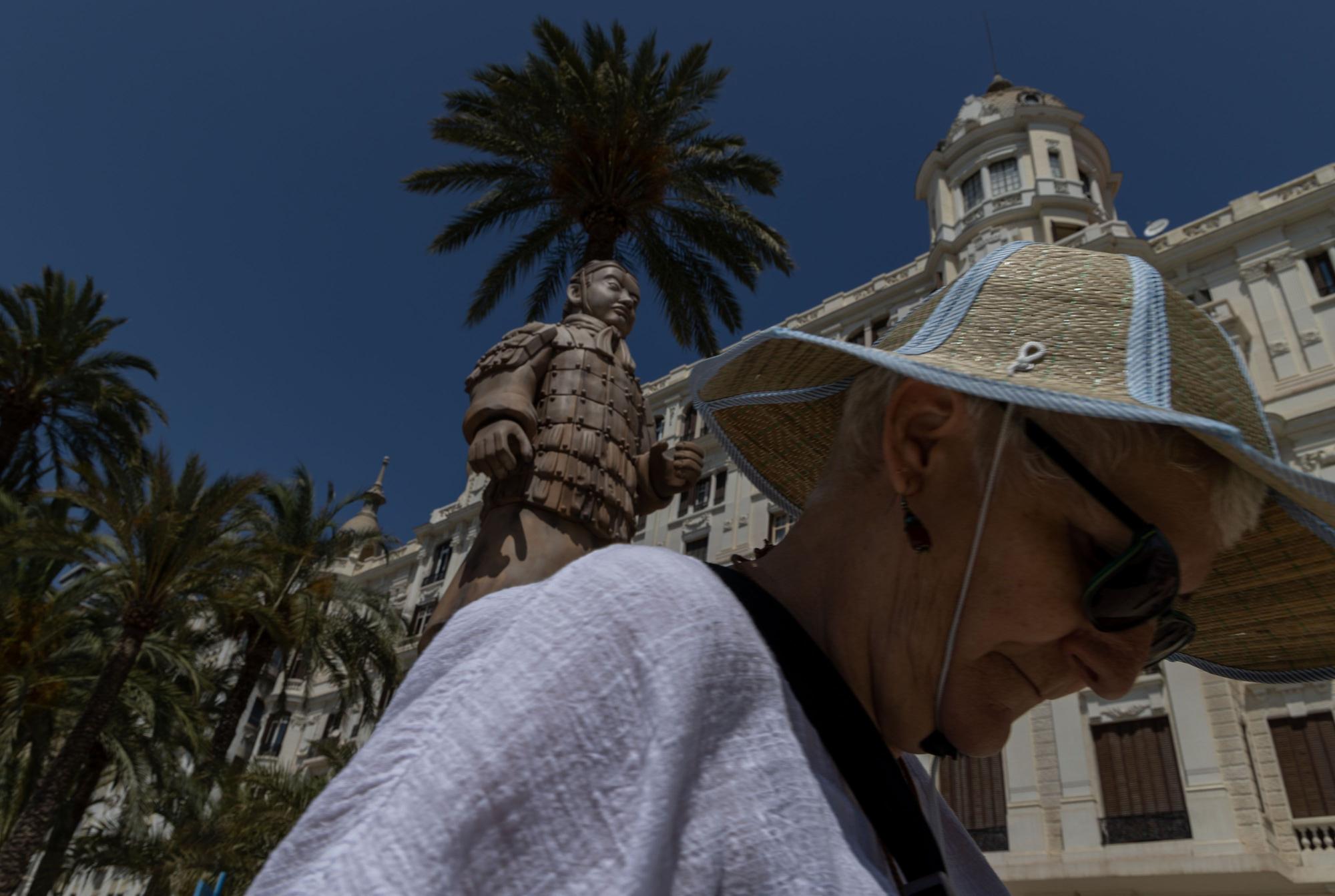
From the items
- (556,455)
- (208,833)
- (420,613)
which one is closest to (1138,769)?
(556,455)

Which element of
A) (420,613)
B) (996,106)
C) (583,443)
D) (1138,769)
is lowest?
(583,443)

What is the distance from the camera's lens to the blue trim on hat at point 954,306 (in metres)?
1.37

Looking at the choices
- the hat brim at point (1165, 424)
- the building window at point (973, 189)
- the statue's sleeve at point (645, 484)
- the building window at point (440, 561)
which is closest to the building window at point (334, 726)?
the building window at point (440, 561)

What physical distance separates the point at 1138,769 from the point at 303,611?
1675 centimetres

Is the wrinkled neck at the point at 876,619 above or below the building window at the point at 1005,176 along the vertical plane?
below

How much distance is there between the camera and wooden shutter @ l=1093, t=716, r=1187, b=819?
17156mm

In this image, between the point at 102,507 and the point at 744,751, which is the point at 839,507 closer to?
the point at 744,751

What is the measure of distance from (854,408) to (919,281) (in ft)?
96.0

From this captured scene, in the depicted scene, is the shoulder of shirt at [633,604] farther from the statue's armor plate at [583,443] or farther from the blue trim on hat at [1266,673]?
the statue's armor plate at [583,443]

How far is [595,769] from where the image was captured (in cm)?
79

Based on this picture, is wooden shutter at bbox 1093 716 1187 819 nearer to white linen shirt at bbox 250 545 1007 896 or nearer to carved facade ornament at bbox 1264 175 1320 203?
carved facade ornament at bbox 1264 175 1320 203

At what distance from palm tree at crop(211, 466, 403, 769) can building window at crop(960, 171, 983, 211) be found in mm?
20452

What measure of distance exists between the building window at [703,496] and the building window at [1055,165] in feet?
46.3

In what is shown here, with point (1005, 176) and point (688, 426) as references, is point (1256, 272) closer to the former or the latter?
point (1005, 176)
